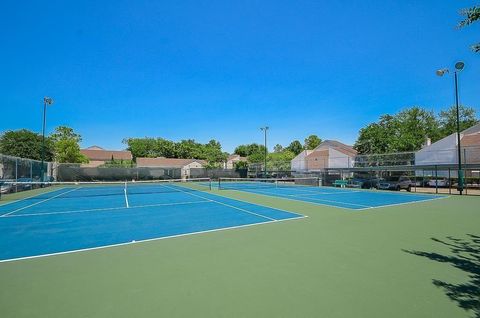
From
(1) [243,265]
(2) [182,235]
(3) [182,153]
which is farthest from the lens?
(3) [182,153]

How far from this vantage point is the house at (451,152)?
33.1 metres

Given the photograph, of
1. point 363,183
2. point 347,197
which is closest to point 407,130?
point 363,183

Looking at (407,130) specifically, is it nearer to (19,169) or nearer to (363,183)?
(363,183)

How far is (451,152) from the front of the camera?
34.9m

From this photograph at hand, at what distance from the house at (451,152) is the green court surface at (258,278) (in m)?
32.7

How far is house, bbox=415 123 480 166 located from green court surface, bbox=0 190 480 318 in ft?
107

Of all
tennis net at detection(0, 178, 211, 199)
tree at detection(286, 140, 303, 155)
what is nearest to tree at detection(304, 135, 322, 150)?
tree at detection(286, 140, 303, 155)

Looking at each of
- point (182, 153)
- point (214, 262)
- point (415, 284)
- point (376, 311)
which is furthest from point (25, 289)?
point (182, 153)

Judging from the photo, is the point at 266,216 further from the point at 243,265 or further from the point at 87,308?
the point at 87,308

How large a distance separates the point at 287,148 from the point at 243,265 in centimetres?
10885

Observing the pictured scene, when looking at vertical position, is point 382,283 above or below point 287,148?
below

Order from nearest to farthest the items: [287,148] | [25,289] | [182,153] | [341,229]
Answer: [25,289], [341,229], [182,153], [287,148]

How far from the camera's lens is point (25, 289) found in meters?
4.36

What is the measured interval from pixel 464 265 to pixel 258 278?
4278mm
